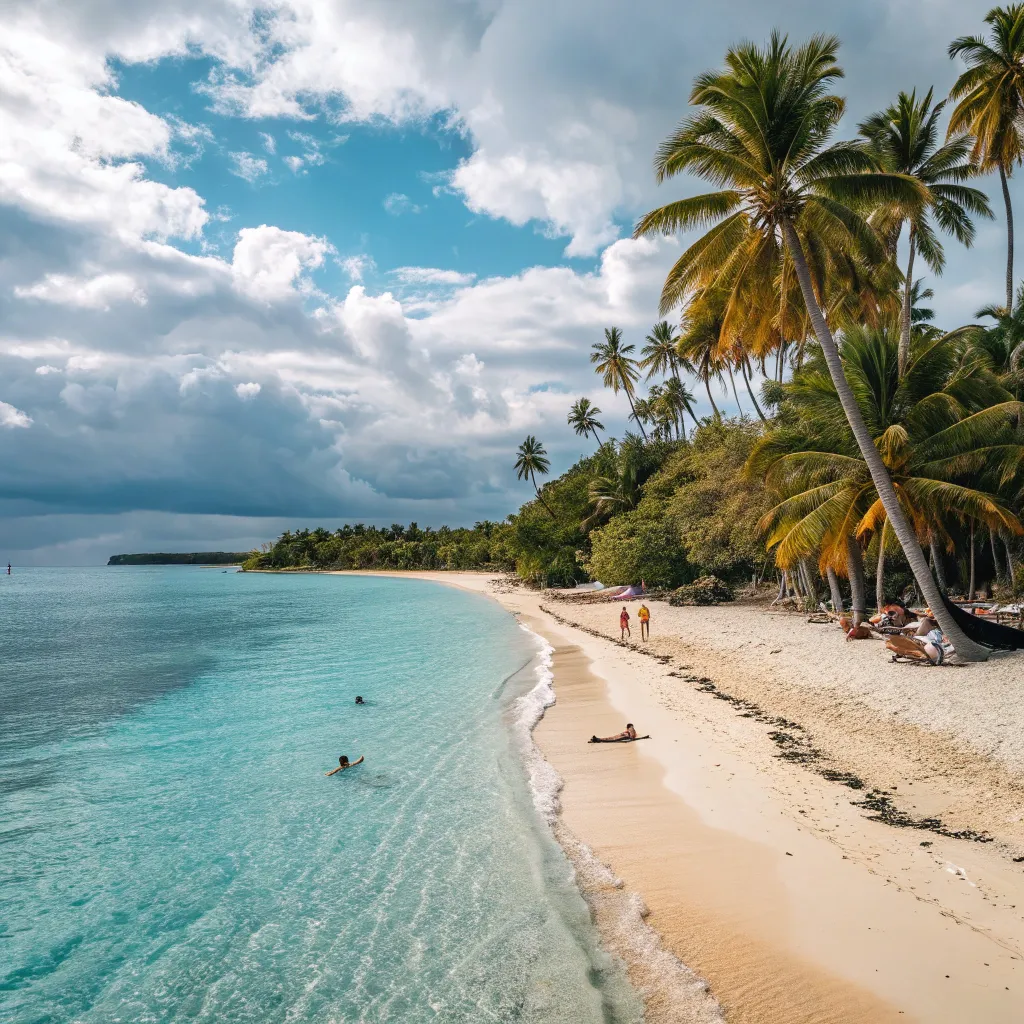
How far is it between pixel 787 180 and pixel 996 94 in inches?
523

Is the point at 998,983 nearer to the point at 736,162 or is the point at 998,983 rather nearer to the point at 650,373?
the point at 736,162

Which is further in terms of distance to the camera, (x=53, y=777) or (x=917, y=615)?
(x=917, y=615)

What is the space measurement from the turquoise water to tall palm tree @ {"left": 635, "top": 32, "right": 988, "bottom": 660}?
986 cm

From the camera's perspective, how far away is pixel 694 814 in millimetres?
8227

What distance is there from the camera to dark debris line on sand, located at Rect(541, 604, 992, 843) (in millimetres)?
7168

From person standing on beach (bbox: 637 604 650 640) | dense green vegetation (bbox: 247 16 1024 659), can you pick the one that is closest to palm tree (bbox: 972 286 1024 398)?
dense green vegetation (bbox: 247 16 1024 659)

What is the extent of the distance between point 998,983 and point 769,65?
617 inches

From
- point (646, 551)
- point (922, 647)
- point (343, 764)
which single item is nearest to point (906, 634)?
point (922, 647)

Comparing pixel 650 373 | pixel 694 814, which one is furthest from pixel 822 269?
pixel 650 373

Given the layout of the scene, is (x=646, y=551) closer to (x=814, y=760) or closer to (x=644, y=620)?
(x=644, y=620)

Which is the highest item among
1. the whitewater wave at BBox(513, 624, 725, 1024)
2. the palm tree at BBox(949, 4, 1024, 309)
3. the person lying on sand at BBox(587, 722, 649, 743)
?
the palm tree at BBox(949, 4, 1024, 309)

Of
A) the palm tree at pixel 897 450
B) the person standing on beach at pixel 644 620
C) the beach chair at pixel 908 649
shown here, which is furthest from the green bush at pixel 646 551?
the beach chair at pixel 908 649

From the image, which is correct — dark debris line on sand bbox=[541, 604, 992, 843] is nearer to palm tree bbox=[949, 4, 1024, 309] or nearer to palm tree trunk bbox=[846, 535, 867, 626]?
palm tree trunk bbox=[846, 535, 867, 626]

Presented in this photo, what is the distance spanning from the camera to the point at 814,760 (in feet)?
31.9
